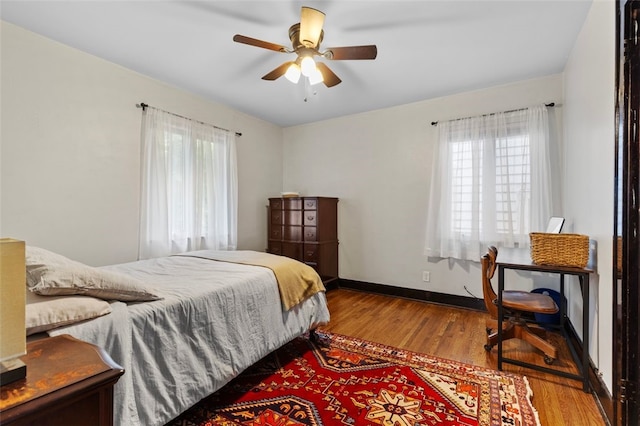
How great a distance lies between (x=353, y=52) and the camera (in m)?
2.11

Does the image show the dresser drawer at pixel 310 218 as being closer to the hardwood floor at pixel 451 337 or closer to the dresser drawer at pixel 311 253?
the dresser drawer at pixel 311 253

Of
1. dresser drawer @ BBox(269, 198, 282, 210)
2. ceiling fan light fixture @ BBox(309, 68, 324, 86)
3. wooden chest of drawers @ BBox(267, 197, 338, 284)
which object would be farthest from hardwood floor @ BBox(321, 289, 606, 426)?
ceiling fan light fixture @ BBox(309, 68, 324, 86)

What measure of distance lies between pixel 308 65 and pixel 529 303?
7.90ft

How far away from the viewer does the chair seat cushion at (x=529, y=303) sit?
216 centimetres

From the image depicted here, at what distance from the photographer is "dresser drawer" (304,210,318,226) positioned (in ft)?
13.4

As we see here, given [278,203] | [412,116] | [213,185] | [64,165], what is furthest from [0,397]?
[412,116]

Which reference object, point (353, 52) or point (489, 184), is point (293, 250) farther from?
point (353, 52)

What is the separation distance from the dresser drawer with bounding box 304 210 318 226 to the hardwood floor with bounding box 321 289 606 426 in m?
1.02

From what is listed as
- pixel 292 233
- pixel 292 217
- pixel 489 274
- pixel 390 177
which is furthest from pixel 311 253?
pixel 489 274

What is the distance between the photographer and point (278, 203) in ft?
14.4

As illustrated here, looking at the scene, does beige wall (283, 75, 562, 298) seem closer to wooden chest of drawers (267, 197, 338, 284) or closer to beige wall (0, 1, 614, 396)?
beige wall (0, 1, 614, 396)

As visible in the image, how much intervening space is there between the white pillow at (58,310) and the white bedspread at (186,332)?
0.12 ft

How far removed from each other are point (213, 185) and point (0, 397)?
327 centimetres

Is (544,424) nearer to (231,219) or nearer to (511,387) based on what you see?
(511,387)
